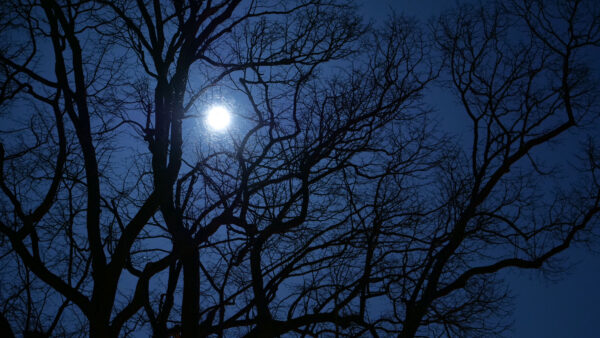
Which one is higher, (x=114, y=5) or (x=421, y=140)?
(x=114, y=5)

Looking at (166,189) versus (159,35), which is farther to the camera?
(159,35)

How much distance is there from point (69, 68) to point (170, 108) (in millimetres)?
2130

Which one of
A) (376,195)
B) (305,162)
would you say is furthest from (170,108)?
(376,195)

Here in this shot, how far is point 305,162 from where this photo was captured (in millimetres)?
5922

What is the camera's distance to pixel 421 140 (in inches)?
279

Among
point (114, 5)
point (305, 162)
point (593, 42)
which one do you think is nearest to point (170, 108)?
point (114, 5)

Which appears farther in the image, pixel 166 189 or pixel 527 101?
pixel 527 101

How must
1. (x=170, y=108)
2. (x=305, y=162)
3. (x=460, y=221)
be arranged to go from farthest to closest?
(x=170, y=108)
(x=460, y=221)
(x=305, y=162)

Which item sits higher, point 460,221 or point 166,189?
point 166,189

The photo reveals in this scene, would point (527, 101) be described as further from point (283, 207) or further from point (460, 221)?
point (283, 207)

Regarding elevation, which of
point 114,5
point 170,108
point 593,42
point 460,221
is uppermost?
point 114,5

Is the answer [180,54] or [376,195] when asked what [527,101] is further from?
[180,54]

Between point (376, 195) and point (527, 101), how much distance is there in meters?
3.58

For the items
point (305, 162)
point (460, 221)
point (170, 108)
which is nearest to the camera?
point (305, 162)
